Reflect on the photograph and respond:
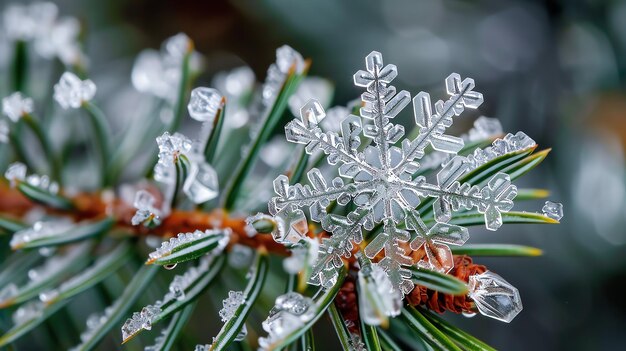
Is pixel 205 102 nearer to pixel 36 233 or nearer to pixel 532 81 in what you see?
pixel 36 233

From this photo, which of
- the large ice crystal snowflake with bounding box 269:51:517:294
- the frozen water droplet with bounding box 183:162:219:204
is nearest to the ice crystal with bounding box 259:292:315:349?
the large ice crystal snowflake with bounding box 269:51:517:294

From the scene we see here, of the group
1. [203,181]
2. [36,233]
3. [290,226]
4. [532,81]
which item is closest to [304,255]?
[290,226]

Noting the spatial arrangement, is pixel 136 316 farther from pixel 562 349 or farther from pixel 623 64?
pixel 623 64

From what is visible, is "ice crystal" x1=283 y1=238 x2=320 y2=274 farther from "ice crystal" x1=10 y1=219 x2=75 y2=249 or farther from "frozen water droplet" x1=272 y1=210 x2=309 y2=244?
"ice crystal" x1=10 y1=219 x2=75 y2=249

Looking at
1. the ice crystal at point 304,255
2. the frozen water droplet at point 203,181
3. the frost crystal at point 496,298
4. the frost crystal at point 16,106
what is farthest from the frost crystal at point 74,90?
the frost crystal at point 496,298

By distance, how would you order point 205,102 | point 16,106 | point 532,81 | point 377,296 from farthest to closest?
point 532,81 → point 16,106 → point 205,102 → point 377,296

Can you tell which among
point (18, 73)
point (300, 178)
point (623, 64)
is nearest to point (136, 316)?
point (300, 178)

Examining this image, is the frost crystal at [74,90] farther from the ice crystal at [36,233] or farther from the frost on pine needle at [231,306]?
the frost on pine needle at [231,306]
